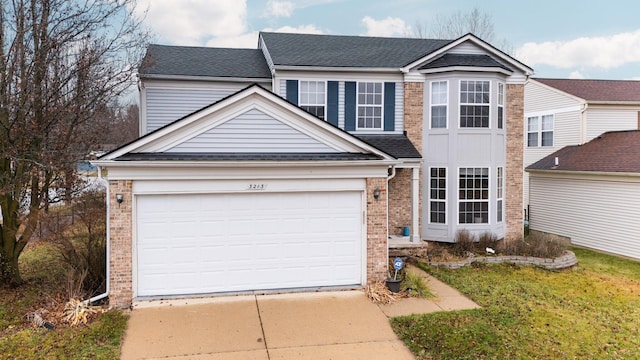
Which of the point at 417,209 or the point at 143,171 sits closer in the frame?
the point at 143,171

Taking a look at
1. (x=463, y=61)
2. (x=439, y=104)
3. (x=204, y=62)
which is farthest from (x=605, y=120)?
(x=204, y=62)

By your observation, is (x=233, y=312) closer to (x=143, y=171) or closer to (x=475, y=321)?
(x=143, y=171)

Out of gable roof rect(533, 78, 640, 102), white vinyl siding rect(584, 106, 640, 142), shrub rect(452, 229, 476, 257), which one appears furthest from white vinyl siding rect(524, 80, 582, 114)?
shrub rect(452, 229, 476, 257)

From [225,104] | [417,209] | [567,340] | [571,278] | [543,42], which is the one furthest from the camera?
[543,42]

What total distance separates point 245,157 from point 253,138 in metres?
0.56

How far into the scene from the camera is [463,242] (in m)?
14.5

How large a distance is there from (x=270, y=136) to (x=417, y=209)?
21.5 feet

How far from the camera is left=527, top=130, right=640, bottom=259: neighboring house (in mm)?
16109

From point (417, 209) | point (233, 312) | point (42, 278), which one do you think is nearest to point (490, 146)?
point (417, 209)

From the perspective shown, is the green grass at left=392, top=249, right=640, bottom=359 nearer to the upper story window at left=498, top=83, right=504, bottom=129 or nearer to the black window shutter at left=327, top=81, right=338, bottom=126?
the upper story window at left=498, top=83, right=504, bottom=129

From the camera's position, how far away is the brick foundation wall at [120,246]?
353 inches

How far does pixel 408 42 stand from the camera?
18.3m

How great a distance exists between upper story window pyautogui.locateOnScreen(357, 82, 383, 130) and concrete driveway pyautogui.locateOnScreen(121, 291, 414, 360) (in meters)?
7.21

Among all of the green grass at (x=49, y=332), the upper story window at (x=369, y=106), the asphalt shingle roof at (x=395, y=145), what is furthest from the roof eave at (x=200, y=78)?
the green grass at (x=49, y=332)
